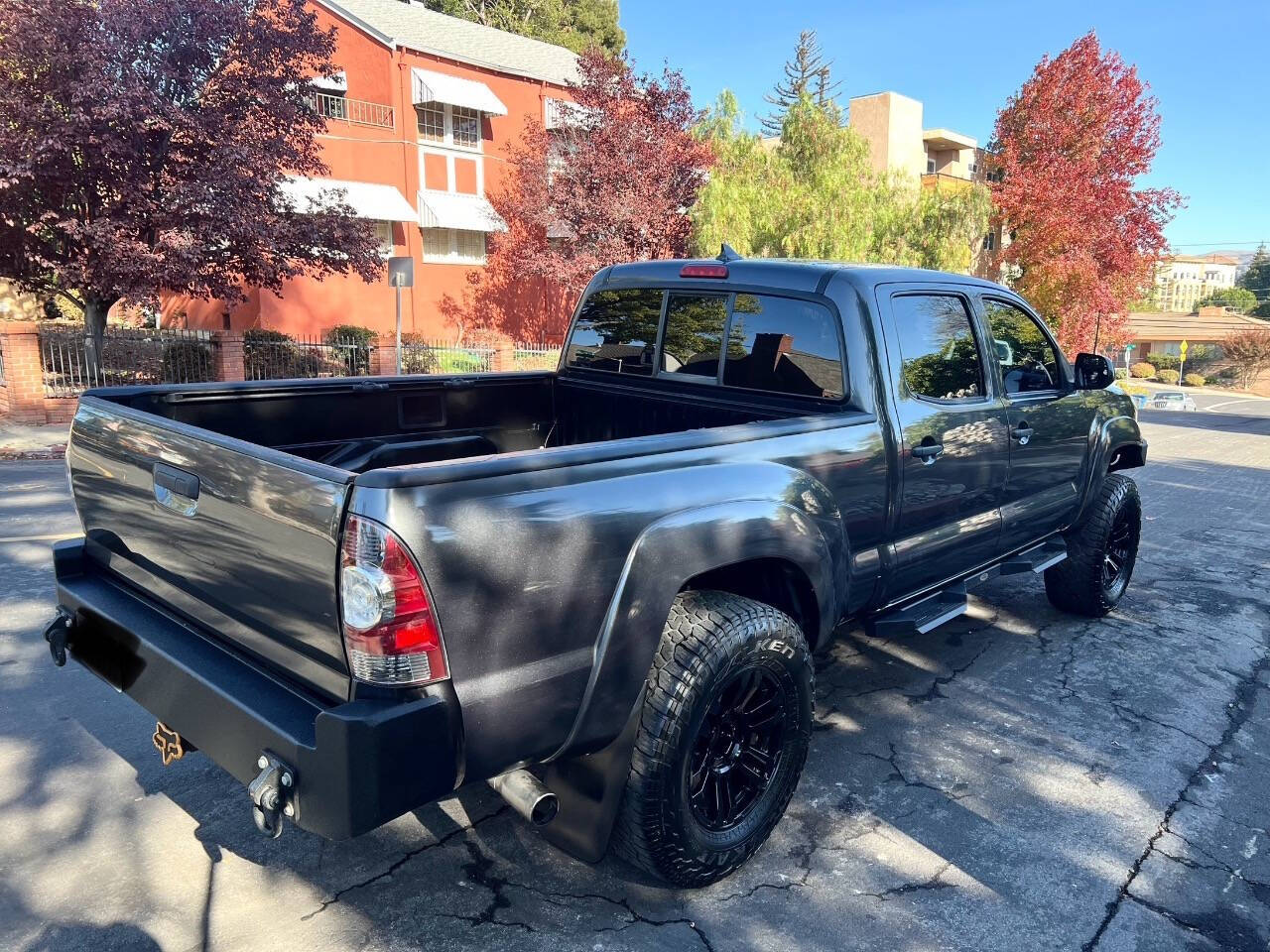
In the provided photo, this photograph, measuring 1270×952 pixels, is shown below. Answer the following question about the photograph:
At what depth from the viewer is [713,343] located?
405 centimetres

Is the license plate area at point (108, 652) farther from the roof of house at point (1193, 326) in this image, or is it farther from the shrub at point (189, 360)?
the roof of house at point (1193, 326)

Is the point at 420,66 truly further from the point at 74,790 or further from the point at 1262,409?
the point at 1262,409

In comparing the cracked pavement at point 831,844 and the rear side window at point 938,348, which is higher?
the rear side window at point 938,348

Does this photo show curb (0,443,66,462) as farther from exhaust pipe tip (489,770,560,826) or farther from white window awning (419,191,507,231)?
white window awning (419,191,507,231)

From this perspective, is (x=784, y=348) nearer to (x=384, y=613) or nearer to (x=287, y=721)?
(x=384, y=613)

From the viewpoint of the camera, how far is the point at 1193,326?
193 feet

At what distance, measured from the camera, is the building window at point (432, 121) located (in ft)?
79.8

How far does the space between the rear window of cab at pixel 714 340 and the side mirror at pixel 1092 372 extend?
2.05 metres

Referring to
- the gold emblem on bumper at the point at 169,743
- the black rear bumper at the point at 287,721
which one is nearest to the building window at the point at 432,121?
the black rear bumper at the point at 287,721

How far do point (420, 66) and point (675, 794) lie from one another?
2473 centimetres

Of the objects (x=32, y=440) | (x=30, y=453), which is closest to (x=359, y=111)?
(x=32, y=440)

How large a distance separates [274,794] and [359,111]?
2434 centimetres

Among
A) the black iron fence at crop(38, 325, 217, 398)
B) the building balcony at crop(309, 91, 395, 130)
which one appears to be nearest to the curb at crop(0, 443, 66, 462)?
the black iron fence at crop(38, 325, 217, 398)

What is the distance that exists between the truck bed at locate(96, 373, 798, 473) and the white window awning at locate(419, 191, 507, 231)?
20.4 m
